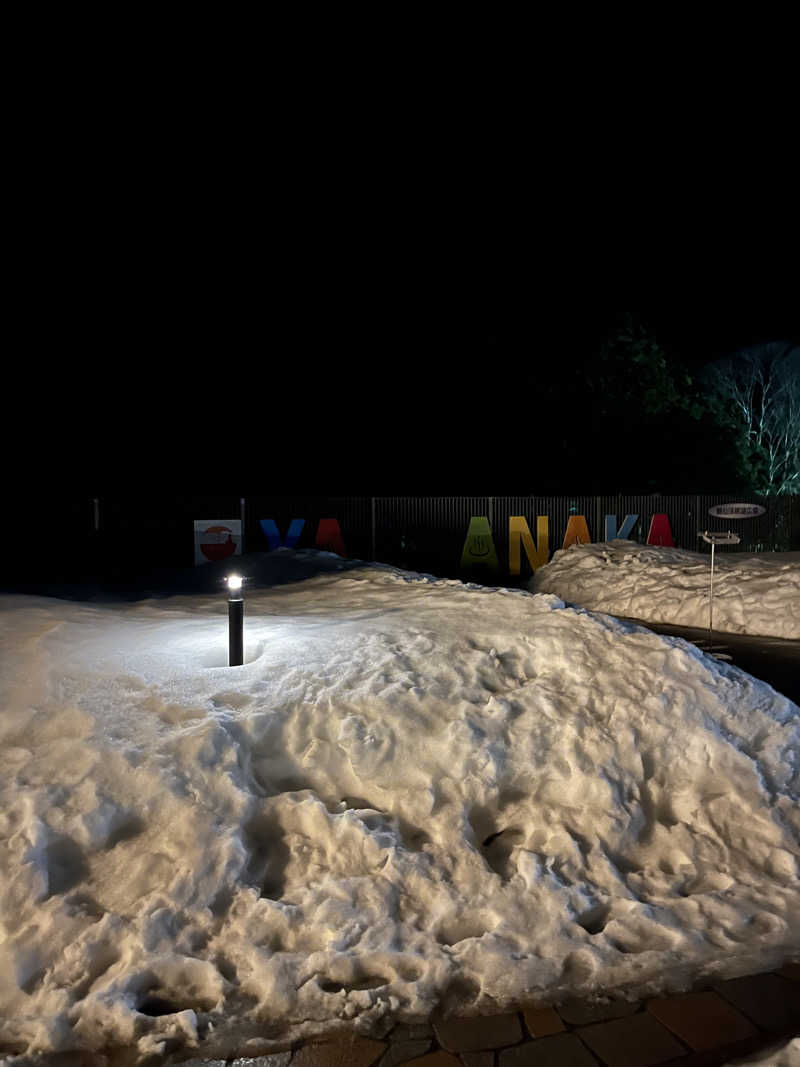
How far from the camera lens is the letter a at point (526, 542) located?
1819 cm

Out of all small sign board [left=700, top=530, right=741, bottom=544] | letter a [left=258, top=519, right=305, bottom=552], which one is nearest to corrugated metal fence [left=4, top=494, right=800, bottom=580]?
letter a [left=258, top=519, right=305, bottom=552]

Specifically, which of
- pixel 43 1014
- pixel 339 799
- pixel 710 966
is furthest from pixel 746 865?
pixel 43 1014

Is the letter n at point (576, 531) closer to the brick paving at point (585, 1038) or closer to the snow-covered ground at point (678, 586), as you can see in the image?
the snow-covered ground at point (678, 586)

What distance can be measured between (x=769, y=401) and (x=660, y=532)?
37.4ft

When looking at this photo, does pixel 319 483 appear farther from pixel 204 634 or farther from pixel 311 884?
pixel 311 884

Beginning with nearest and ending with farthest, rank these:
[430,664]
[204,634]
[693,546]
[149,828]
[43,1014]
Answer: [43,1014] → [149,828] → [430,664] → [204,634] → [693,546]

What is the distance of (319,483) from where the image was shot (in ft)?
71.7

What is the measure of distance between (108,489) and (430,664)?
674 inches

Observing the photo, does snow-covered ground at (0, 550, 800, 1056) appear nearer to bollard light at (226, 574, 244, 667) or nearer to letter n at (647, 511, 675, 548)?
bollard light at (226, 574, 244, 667)

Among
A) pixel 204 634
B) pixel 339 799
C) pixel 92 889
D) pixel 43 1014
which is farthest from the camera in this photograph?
pixel 204 634

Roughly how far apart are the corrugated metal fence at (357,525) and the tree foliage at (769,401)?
19.9 feet

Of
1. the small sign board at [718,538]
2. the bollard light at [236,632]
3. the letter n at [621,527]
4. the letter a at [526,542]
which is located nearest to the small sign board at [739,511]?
the small sign board at [718,538]

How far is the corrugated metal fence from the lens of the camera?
592 inches

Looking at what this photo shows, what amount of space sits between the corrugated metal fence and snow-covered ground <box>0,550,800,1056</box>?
10068 mm
